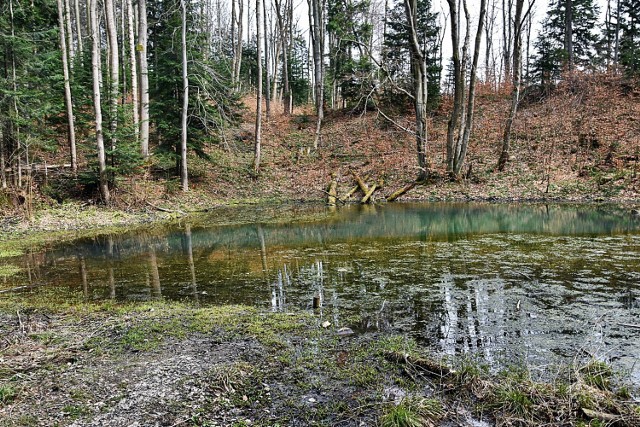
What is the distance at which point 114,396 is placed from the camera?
3709 mm

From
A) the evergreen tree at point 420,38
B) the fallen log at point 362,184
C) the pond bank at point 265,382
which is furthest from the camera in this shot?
the evergreen tree at point 420,38

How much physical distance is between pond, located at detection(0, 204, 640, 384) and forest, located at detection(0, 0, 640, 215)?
528 centimetres

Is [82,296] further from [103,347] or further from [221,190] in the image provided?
[221,190]

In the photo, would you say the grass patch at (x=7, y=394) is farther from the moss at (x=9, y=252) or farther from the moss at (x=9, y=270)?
the moss at (x=9, y=252)

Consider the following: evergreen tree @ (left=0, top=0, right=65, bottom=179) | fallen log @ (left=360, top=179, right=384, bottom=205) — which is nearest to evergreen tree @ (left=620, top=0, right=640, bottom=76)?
fallen log @ (left=360, top=179, right=384, bottom=205)

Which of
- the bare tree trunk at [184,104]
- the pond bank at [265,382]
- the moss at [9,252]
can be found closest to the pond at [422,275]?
the moss at [9,252]

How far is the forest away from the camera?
16141 mm

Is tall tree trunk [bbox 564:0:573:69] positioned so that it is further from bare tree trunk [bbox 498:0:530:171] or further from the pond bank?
the pond bank

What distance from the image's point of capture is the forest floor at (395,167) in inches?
637

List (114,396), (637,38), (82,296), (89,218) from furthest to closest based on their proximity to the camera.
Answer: (637,38) → (89,218) → (82,296) → (114,396)

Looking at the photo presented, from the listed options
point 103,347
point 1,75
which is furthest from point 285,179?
point 103,347

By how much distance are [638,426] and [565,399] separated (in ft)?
1.57

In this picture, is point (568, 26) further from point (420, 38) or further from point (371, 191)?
point (371, 191)

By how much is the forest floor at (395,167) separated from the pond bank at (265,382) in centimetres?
1063
